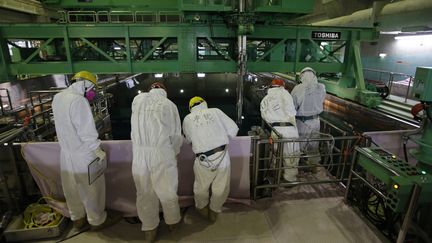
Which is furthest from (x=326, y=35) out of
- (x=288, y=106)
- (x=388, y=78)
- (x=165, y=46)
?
(x=388, y=78)

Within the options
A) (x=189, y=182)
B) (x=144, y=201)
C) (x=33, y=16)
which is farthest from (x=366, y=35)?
(x=33, y=16)

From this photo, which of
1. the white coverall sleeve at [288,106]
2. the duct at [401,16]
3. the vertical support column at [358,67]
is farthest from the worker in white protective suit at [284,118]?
the duct at [401,16]

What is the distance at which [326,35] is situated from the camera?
574 centimetres

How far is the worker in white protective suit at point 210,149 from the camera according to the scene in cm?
283

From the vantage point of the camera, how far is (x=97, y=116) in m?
6.39

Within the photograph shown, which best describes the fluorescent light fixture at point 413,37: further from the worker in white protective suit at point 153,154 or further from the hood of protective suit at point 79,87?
the hood of protective suit at point 79,87

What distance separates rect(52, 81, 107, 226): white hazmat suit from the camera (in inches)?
102

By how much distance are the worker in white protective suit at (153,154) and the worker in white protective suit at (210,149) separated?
0.80 feet

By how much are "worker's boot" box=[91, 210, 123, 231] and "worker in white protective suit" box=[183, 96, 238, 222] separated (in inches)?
41.0

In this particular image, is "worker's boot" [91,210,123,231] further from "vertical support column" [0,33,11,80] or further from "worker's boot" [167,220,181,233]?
"vertical support column" [0,33,11,80]

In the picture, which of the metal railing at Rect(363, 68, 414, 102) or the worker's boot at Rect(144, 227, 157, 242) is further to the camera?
the metal railing at Rect(363, 68, 414, 102)

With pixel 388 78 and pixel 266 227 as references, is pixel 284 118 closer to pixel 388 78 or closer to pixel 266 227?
pixel 266 227

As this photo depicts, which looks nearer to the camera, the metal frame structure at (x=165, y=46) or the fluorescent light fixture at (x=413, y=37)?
the metal frame structure at (x=165, y=46)

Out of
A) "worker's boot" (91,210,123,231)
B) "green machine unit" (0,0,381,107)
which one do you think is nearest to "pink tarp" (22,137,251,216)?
"worker's boot" (91,210,123,231)
